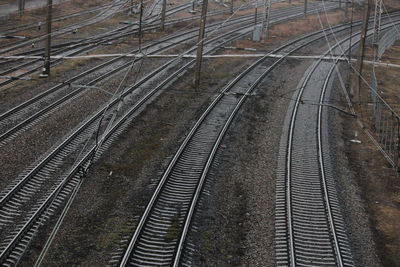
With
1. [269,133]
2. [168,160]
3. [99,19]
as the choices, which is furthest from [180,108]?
[99,19]

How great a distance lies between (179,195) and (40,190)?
412 centimetres

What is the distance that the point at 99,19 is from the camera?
5147 centimetres

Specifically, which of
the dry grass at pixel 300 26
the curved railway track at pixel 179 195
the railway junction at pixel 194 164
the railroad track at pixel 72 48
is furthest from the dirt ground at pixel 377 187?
the dry grass at pixel 300 26

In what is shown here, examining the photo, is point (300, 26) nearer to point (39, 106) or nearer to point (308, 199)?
→ point (39, 106)

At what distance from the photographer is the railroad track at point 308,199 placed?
12562mm

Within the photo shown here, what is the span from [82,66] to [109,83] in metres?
4.90

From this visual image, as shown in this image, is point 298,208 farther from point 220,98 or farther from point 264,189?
point 220,98

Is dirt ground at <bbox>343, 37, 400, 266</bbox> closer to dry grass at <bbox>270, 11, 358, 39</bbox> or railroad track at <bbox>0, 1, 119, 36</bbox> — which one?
dry grass at <bbox>270, 11, 358, 39</bbox>

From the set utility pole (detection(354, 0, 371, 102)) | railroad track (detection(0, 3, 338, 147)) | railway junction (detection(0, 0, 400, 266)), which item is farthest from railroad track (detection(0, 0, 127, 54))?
utility pole (detection(354, 0, 371, 102))

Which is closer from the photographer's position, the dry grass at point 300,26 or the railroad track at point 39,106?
the railroad track at point 39,106

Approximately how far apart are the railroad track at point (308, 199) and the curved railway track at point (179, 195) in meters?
2.50

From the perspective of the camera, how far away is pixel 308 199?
15.5m

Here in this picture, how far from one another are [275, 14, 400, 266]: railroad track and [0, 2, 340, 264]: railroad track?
5993mm

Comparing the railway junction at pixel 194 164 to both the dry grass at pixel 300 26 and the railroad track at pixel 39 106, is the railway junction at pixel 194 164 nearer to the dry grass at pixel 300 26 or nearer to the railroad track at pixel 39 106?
the railroad track at pixel 39 106
